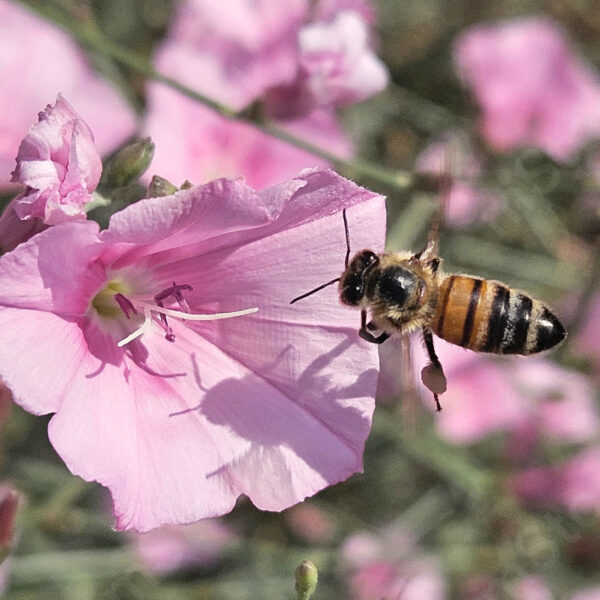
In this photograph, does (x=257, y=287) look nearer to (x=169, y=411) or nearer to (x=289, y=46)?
(x=169, y=411)

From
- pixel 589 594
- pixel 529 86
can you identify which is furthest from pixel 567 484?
→ pixel 529 86

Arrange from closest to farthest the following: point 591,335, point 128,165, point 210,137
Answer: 1. point 128,165
2. point 210,137
3. point 591,335

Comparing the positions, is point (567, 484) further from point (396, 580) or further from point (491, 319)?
point (491, 319)

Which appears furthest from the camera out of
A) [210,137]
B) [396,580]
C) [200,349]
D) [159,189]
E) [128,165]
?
[396,580]

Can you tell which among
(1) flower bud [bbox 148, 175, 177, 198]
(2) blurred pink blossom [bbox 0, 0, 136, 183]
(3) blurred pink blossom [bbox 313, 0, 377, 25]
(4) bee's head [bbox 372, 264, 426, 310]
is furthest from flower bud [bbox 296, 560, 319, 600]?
(3) blurred pink blossom [bbox 313, 0, 377, 25]

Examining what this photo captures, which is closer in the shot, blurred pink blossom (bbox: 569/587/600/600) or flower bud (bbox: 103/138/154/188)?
flower bud (bbox: 103/138/154/188)

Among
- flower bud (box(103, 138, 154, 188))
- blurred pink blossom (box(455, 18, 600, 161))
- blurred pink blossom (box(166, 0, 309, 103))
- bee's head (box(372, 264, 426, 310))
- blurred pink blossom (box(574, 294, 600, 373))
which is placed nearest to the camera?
flower bud (box(103, 138, 154, 188))

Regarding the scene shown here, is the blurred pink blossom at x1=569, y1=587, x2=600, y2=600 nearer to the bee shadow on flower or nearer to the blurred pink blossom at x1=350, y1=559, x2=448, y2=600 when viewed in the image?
the blurred pink blossom at x1=350, y1=559, x2=448, y2=600
